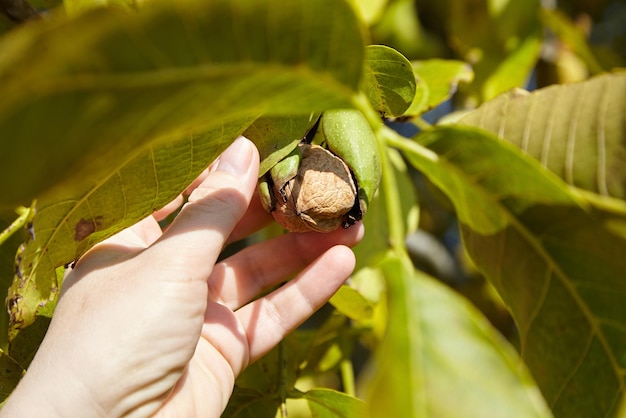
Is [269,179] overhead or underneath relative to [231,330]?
overhead

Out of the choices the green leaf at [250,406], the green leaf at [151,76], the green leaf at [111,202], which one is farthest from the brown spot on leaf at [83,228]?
the green leaf at [250,406]

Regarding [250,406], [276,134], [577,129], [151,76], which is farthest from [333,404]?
[151,76]

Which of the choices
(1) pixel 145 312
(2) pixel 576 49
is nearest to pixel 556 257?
(1) pixel 145 312

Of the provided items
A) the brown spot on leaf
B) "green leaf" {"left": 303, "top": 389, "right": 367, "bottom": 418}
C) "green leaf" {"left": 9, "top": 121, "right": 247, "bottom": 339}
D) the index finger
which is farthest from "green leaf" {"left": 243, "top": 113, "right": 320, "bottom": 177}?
"green leaf" {"left": 303, "top": 389, "right": 367, "bottom": 418}

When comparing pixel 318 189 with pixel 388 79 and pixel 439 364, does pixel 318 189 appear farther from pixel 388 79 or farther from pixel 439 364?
pixel 439 364

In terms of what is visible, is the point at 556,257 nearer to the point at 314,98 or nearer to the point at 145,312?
the point at 314,98

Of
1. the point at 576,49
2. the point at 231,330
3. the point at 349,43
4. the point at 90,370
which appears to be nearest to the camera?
the point at 349,43

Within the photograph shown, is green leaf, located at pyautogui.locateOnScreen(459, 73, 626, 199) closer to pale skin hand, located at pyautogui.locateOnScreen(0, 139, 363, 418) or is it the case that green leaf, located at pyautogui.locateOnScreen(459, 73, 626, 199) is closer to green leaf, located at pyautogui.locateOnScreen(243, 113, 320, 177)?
green leaf, located at pyautogui.locateOnScreen(243, 113, 320, 177)
